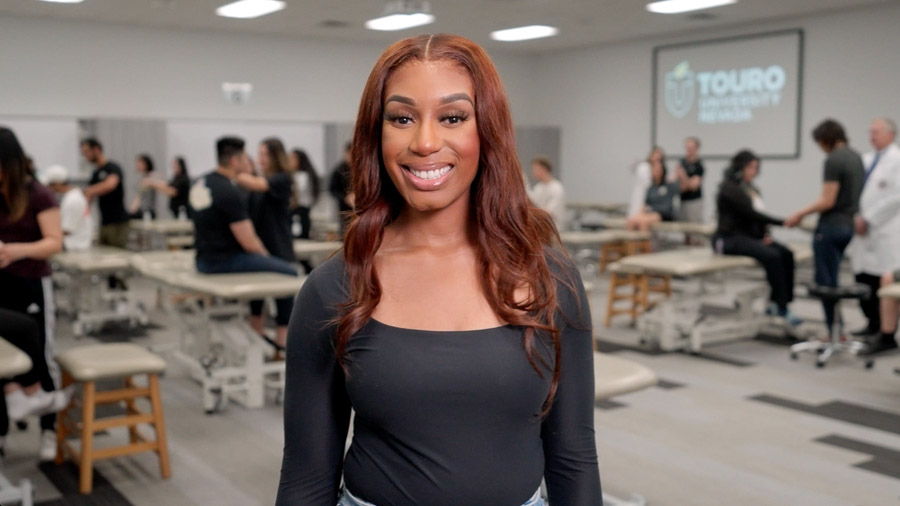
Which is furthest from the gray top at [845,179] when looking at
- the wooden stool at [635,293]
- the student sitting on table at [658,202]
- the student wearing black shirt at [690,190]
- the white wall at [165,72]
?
the white wall at [165,72]

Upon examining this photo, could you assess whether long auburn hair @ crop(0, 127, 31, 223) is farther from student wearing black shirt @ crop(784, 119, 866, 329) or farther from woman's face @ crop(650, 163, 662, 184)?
woman's face @ crop(650, 163, 662, 184)

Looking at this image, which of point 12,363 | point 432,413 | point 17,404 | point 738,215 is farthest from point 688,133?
point 432,413

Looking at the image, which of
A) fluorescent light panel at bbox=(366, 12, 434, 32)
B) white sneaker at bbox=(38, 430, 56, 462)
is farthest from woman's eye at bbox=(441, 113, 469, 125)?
fluorescent light panel at bbox=(366, 12, 434, 32)

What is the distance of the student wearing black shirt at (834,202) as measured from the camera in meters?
5.28

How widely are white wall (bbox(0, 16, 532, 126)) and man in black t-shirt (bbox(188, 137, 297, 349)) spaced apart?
6.21m

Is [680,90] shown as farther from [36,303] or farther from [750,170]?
[36,303]

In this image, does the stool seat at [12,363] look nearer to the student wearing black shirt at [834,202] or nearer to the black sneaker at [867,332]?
the student wearing black shirt at [834,202]

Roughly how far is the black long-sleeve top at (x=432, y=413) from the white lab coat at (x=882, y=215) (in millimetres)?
4687

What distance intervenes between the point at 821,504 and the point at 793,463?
43 cm

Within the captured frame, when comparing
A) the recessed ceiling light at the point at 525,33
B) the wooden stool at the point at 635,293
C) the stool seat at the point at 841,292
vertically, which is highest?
the recessed ceiling light at the point at 525,33

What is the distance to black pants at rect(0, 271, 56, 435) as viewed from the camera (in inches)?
128

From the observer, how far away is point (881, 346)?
5.04m

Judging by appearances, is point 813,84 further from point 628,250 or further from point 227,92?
point 227,92

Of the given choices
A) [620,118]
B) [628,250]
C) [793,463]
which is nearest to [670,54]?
[620,118]
